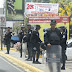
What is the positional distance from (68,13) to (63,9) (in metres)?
1.35

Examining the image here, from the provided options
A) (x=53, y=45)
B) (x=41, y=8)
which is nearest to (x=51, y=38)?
(x=53, y=45)

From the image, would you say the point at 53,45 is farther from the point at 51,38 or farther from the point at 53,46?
the point at 51,38

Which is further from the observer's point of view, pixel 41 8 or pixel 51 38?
pixel 41 8

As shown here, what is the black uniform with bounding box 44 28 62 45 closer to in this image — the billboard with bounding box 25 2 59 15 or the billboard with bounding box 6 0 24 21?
the billboard with bounding box 25 2 59 15

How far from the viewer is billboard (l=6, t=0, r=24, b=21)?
82.6 meters

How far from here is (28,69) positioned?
46.5 ft

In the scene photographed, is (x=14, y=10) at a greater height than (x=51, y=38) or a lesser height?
greater

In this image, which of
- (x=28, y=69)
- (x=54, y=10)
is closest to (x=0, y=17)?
(x=28, y=69)

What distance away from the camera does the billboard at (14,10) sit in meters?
82.6

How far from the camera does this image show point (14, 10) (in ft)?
276

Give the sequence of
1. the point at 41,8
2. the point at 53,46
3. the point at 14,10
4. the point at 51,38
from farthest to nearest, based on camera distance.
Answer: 1. the point at 14,10
2. the point at 41,8
3. the point at 51,38
4. the point at 53,46

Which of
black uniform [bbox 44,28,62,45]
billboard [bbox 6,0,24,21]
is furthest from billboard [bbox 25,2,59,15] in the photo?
black uniform [bbox 44,28,62,45]

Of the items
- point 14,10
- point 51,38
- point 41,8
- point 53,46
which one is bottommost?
point 53,46

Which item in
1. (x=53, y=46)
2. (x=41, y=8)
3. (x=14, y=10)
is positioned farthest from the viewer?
(x=14, y=10)
